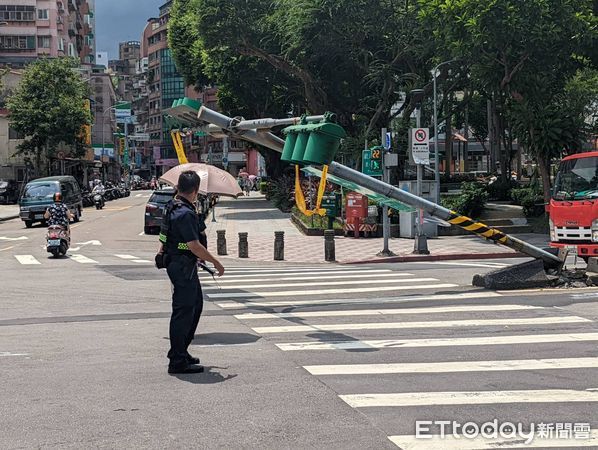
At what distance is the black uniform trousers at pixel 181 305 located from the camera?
7395 mm

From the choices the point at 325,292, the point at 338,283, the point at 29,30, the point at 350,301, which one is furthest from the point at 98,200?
the point at 350,301

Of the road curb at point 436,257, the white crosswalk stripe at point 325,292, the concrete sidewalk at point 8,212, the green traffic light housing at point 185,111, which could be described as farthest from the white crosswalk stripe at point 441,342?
the concrete sidewalk at point 8,212

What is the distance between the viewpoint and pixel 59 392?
682 cm

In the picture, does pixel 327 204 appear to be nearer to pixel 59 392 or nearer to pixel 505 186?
pixel 505 186

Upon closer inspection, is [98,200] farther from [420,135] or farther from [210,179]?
[210,179]

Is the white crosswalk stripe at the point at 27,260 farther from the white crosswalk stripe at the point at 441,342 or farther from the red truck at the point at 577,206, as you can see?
the white crosswalk stripe at the point at 441,342

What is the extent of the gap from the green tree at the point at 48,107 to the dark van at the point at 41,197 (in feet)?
69.9

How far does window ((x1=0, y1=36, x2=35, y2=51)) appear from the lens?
76875 mm

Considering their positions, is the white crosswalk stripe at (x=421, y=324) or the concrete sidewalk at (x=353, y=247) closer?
the white crosswalk stripe at (x=421, y=324)

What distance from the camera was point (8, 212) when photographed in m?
46.8

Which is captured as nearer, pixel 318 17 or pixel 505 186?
pixel 318 17

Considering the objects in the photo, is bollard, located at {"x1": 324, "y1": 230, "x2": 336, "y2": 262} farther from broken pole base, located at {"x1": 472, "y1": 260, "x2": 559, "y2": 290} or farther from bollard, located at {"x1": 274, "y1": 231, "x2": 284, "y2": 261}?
broken pole base, located at {"x1": 472, "y1": 260, "x2": 559, "y2": 290}

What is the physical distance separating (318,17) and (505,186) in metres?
12.7

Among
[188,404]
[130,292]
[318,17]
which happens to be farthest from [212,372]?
[318,17]
